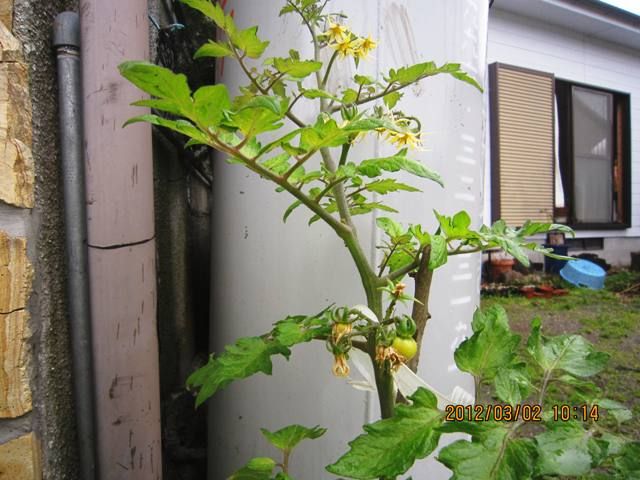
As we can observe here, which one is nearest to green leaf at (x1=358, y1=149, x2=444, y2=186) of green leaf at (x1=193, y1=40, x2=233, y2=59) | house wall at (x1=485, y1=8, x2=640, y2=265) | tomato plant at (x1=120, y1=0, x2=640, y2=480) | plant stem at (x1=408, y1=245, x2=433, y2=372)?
tomato plant at (x1=120, y1=0, x2=640, y2=480)

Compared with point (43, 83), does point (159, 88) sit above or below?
below

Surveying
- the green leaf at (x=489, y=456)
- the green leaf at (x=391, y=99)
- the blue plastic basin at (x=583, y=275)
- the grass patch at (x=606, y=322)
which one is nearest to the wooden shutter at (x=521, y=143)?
the blue plastic basin at (x=583, y=275)

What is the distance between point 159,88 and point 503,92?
4.43 meters

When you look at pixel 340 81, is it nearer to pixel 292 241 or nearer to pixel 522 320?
pixel 292 241

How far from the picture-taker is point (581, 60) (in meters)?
4.86

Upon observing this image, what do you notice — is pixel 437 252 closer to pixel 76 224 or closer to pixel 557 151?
pixel 76 224

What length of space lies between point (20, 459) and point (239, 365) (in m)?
0.35

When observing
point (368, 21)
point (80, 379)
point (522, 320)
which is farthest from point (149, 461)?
point (522, 320)

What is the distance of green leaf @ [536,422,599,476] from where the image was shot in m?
0.36

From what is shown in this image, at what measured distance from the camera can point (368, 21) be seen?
2.51 ft

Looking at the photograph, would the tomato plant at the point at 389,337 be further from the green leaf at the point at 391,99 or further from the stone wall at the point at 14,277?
the stone wall at the point at 14,277

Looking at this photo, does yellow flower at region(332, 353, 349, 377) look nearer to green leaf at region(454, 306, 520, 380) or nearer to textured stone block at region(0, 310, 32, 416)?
green leaf at region(454, 306, 520, 380)

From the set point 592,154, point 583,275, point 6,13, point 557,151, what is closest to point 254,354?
point 6,13

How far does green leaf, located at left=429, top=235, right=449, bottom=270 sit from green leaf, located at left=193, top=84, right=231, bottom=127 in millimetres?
267
